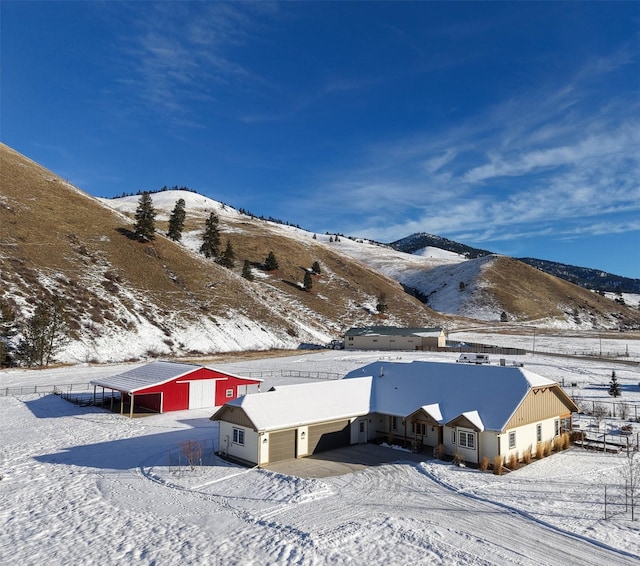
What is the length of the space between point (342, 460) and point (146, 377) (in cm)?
1943

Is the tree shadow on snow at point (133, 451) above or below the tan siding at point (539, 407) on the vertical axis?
below

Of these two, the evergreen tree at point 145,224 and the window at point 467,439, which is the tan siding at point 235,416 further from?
the evergreen tree at point 145,224

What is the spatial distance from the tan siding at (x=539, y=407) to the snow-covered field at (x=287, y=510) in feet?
7.14

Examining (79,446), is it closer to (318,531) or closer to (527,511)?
(318,531)

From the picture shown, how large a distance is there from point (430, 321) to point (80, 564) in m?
112

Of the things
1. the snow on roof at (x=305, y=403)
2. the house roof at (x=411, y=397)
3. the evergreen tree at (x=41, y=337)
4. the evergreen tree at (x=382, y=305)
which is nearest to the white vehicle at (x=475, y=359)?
the house roof at (x=411, y=397)

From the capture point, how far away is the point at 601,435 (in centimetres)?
3073

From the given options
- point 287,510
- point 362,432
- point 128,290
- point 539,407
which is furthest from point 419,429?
point 128,290

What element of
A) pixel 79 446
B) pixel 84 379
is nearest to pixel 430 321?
pixel 84 379

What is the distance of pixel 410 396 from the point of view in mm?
29969

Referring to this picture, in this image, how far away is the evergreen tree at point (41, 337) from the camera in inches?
2072

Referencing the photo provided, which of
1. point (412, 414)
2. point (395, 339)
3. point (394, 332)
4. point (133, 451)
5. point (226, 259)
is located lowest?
point (133, 451)

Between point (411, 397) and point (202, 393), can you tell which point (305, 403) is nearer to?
point (411, 397)

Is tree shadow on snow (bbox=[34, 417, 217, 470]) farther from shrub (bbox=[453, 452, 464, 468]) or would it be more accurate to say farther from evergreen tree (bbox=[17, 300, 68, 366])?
evergreen tree (bbox=[17, 300, 68, 366])
